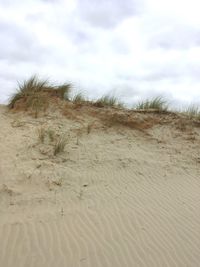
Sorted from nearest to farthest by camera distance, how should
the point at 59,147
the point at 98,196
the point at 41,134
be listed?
the point at 98,196 < the point at 59,147 < the point at 41,134

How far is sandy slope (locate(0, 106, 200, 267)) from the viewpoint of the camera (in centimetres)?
648

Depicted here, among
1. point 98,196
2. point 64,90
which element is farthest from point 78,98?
point 98,196

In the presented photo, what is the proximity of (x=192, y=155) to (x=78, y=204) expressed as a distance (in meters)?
3.43

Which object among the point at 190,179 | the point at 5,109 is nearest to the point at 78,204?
the point at 190,179

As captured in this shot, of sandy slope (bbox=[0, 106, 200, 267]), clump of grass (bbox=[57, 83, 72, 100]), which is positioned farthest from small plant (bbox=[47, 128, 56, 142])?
clump of grass (bbox=[57, 83, 72, 100])

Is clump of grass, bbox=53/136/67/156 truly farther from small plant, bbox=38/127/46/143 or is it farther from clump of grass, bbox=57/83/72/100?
clump of grass, bbox=57/83/72/100

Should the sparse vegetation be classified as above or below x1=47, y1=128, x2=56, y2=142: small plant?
above

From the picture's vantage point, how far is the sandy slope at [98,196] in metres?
6.48

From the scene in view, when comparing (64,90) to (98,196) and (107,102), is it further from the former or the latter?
(98,196)

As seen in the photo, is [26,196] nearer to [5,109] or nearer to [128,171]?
[128,171]

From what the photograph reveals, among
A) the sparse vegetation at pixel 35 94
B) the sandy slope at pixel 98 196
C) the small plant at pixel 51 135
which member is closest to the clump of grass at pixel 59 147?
the sandy slope at pixel 98 196

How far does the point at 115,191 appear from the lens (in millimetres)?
8391

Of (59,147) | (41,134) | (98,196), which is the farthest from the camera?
(41,134)

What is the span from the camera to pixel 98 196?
8062 millimetres
